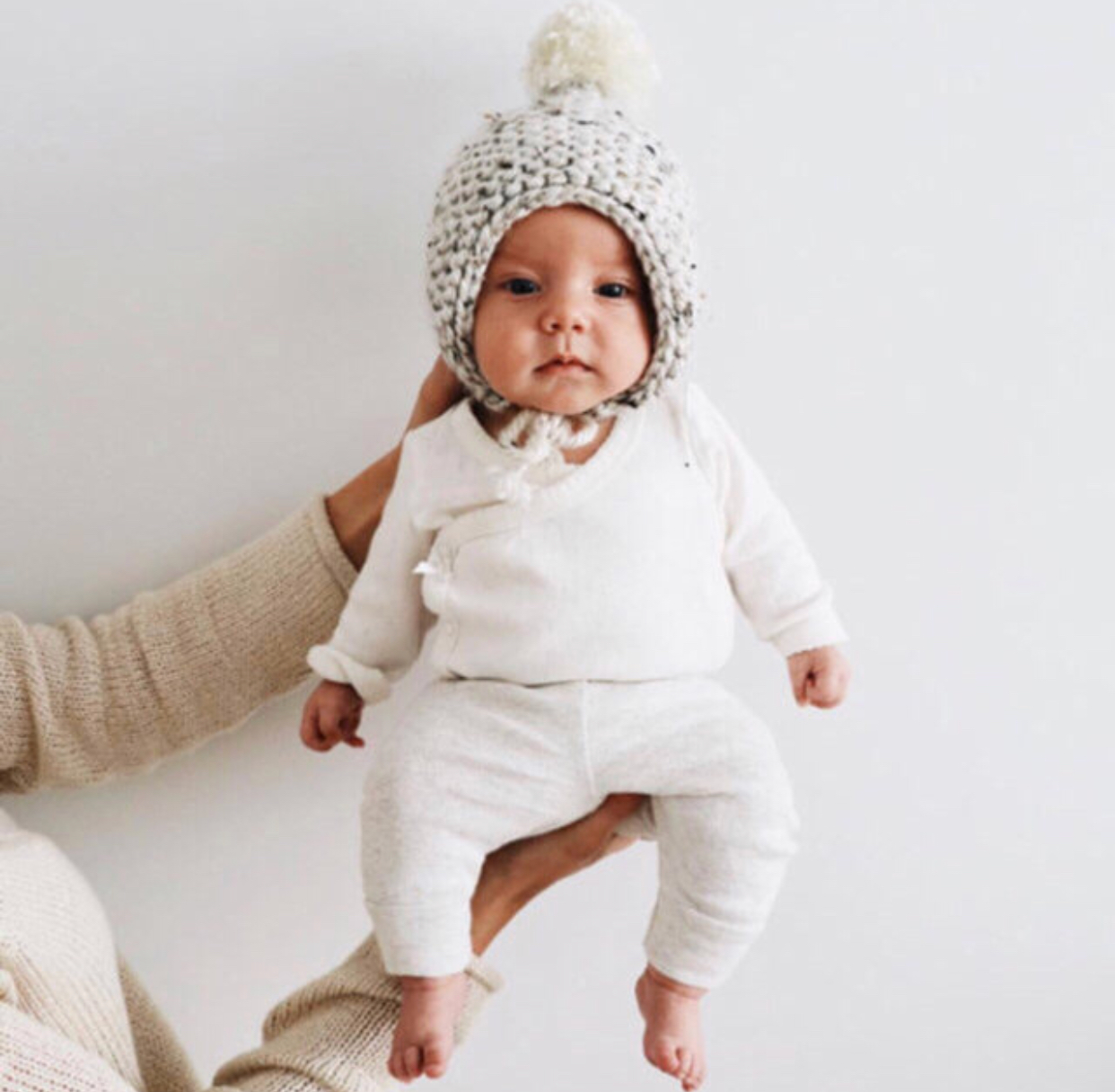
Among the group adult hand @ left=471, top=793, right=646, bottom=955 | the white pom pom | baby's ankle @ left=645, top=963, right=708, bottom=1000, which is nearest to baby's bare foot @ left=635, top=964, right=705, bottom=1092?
baby's ankle @ left=645, top=963, right=708, bottom=1000

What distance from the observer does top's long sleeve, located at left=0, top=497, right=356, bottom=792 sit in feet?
3.84

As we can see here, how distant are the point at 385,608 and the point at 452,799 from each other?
0.18 m

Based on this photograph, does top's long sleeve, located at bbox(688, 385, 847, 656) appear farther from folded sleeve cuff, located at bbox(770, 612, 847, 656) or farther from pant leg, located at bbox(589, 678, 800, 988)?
pant leg, located at bbox(589, 678, 800, 988)

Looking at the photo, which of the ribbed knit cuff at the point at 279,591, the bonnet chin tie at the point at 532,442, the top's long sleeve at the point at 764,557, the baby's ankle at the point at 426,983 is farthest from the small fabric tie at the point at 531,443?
the baby's ankle at the point at 426,983

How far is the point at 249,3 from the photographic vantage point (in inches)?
45.1

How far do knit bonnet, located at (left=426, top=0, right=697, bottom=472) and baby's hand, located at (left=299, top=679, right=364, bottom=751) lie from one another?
0.28 meters

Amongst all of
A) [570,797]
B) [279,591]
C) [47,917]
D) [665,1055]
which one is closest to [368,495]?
[279,591]

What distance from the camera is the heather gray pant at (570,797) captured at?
39.0 inches

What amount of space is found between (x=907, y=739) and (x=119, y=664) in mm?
807

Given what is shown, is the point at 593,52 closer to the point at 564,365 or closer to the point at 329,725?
the point at 564,365

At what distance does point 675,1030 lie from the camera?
40.3 inches

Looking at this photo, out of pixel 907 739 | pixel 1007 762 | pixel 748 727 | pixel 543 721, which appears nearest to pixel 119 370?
pixel 543 721

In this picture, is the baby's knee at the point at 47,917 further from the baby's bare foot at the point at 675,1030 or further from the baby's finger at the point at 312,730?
the baby's bare foot at the point at 675,1030

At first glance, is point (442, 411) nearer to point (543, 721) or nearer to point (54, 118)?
point (543, 721)
